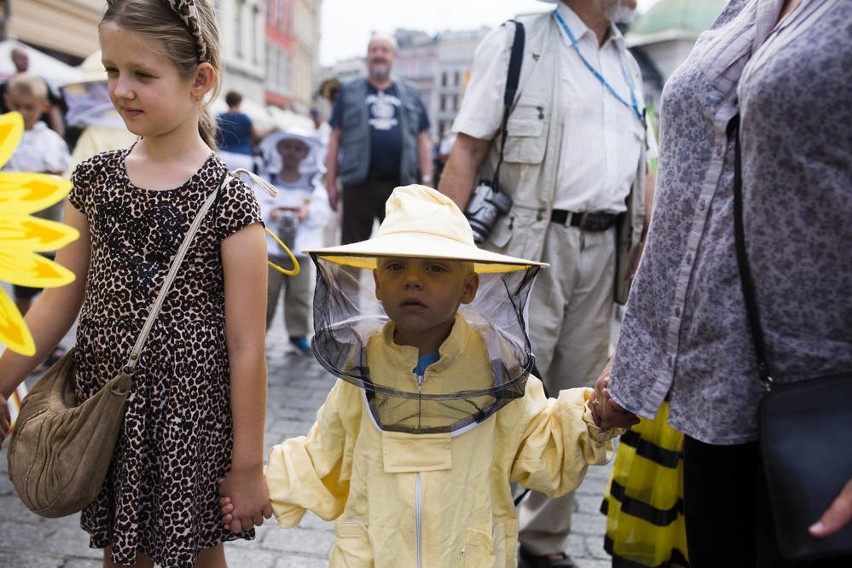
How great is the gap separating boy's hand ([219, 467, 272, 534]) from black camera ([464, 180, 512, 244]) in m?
1.18

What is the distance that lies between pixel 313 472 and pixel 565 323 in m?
1.24

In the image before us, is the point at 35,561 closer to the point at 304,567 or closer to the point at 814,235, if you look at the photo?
the point at 304,567

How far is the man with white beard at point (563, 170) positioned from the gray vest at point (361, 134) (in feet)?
10.6

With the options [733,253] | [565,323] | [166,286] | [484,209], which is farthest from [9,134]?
[565,323]

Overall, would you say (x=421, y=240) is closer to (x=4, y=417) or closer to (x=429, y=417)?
(x=429, y=417)

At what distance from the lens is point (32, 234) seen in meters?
1.22

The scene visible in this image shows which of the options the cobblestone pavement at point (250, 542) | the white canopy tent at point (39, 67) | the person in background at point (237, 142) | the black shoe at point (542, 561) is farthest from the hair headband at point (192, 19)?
the white canopy tent at point (39, 67)

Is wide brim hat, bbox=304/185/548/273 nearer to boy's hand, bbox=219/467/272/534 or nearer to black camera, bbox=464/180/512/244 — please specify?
boy's hand, bbox=219/467/272/534

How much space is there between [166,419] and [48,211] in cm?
409

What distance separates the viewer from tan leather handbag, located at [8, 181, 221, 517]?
5.66 feet

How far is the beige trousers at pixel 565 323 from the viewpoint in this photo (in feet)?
8.98

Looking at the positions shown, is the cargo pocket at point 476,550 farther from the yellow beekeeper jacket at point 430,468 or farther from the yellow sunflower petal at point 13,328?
the yellow sunflower petal at point 13,328

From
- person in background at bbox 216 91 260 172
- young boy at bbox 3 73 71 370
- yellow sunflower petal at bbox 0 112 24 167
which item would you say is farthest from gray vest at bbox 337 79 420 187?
yellow sunflower petal at bbox 0 112 24 167

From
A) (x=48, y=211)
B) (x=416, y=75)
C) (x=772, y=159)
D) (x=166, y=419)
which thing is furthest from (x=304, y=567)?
(x=416, y=75)
